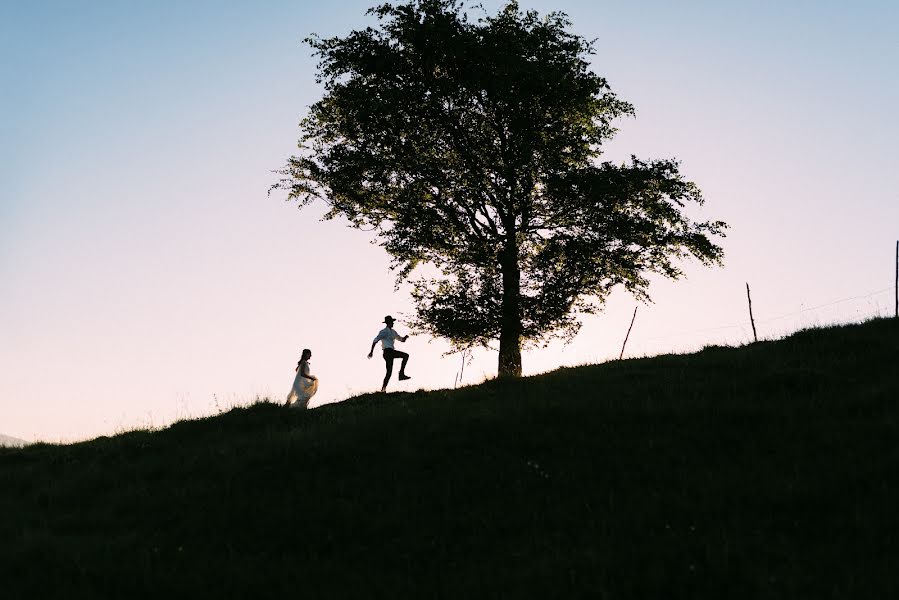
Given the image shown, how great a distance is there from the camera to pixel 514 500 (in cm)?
1045

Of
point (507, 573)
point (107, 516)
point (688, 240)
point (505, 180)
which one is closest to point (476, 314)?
point (505, 180)

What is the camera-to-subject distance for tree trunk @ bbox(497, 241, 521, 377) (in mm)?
28109

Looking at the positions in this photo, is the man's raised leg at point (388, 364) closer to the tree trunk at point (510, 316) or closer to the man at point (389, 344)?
the man at point (389, 344)

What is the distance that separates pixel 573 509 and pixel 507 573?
2.07 metres

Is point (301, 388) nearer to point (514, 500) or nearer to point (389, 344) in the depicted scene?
point (389, 344)

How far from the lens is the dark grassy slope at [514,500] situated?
8055 mm

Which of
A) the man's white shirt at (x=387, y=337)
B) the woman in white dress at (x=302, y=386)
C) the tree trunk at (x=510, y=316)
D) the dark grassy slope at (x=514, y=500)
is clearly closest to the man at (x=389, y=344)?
the man's white shirt at (x=387, y=337)

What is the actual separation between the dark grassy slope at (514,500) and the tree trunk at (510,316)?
11172 millimetres

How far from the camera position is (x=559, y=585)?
25.3ft

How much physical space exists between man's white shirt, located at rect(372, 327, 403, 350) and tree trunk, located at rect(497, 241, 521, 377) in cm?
538

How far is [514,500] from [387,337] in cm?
1450

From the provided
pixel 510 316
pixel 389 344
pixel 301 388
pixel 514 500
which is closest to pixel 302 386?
pixel 301 388

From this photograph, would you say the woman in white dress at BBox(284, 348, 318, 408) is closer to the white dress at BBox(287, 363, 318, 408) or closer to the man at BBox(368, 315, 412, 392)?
the white dress at BBox(287, 363, 318, 408)

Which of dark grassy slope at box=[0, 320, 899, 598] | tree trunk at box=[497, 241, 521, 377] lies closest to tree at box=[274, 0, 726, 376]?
tree trunk at box=[497, 241, 521, 377]
